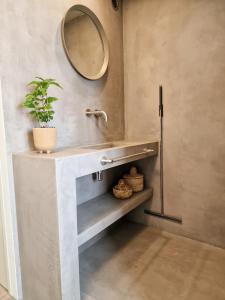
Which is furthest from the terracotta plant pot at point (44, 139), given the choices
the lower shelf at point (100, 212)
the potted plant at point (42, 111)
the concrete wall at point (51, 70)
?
the lower shelf at point (100, 212)

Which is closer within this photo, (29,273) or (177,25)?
(29,273)

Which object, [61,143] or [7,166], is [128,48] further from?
[7,166]

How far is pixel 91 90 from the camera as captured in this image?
1.72 meters

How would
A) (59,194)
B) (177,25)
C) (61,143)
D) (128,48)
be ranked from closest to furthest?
(59,194) < (61,143) < (177,25) < (128,48)

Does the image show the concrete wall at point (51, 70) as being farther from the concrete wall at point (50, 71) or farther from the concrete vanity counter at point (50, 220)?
the concrete vanity counter at point (50, 220)

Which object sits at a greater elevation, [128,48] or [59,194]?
[128,48]

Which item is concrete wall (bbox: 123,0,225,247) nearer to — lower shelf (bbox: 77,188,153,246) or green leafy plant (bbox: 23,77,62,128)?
lower shelf (bbox: 77,188,153,246)

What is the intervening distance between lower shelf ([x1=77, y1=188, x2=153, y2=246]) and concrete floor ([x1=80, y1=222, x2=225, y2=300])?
0.36m

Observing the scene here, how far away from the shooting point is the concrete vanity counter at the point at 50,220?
103 cm

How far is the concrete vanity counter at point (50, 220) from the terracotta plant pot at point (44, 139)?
2.9 inches

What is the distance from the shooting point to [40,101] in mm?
1238

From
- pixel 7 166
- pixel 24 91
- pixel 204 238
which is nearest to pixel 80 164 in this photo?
pixel 7 166

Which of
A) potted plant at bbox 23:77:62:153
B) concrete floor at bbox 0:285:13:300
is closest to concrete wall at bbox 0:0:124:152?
potted plant at bbox 23:77:62:153

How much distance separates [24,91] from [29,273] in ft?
3.59
